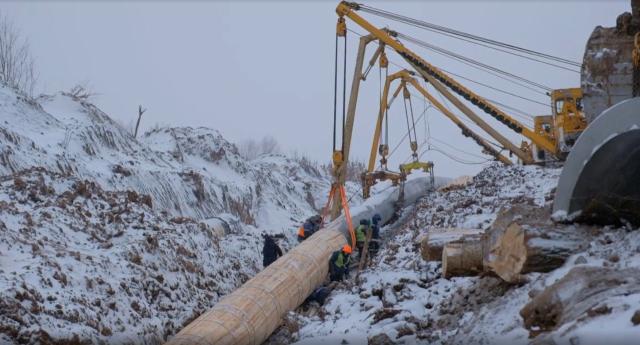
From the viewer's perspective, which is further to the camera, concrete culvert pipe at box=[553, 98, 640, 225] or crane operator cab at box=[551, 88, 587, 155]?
crane operator cab at box=[551, 88, 587, 155]

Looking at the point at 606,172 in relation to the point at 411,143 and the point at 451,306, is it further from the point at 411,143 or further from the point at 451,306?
the point at 411,143

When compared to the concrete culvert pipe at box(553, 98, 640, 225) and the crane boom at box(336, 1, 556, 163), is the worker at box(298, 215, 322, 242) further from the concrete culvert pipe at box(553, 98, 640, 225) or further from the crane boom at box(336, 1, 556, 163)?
the concrete culvert pipe at box(553, 98, 640, 225)

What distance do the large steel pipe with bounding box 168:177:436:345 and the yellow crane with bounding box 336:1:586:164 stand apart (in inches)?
296

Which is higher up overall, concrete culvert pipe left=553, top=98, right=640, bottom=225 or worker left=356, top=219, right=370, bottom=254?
concrete culvert pipe left=553, top=98, right=640, bottom=225

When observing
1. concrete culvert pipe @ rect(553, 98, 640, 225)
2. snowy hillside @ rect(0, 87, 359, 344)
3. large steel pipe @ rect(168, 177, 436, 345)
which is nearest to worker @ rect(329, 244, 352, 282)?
large steel pipe @ rect(168, 177, 436, 345)

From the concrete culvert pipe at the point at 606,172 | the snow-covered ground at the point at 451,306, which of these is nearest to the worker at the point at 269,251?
the snow-covered ground at the point at 451,306

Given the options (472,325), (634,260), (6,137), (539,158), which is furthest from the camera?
(539,158)

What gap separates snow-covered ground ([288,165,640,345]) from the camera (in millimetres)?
4461

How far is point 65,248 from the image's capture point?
→ 10117 mm

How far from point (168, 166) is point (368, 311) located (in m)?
13.8

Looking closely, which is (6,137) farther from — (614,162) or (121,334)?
(614,162)

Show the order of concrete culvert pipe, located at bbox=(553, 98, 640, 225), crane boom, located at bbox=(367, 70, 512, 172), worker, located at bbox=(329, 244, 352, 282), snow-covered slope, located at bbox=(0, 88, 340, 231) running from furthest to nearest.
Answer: crane boom, located at bbox=(367, 70, 512, 172)
snow-covered slope, located at bbox=(0, 88, 340, 231)
worker, located at bbox=(329, 244, 352, 282)
concrete culvert pipe, located at bbox=(553, 98, 640, 225)

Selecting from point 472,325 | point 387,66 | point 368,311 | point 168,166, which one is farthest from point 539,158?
point 472,325

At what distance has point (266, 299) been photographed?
9.46 metres
